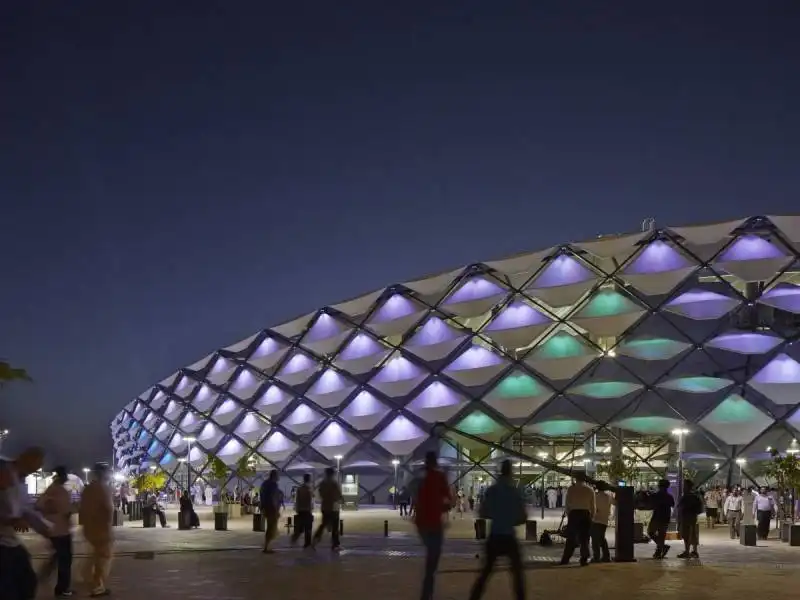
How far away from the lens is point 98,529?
12328 mm

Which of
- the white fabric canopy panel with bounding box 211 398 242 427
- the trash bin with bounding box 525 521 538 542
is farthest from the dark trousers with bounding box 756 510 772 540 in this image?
the white fabric canopy panel with bounding box 211 398 242 427

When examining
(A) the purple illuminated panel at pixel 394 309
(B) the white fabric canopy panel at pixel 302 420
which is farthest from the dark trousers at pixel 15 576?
(B) the white fabric canopy panel at pixel 302 420

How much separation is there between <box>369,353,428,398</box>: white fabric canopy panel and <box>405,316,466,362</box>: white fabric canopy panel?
640 mm

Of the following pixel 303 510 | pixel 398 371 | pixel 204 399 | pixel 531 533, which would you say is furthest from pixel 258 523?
pixel 204 399

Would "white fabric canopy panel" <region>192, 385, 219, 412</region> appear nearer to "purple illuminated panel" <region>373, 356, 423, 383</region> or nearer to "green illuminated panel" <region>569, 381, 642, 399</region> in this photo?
"purple illuminated panel" <region>373, 356, 423, 383</region>

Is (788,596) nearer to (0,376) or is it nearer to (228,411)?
(0,376)

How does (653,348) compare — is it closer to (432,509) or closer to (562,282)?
(562,282)

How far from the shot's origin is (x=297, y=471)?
50.8m

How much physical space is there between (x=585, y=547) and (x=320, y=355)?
114 ft

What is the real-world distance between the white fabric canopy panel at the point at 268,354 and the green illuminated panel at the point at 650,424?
19.9m

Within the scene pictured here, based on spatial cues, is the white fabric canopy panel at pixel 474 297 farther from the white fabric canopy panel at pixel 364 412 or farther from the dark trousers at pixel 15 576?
the dark trousers at pixel 15 576

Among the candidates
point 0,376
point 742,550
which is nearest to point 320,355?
point 742,550

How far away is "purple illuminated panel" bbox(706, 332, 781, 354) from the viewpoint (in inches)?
1510

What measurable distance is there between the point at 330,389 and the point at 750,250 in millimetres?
20644
